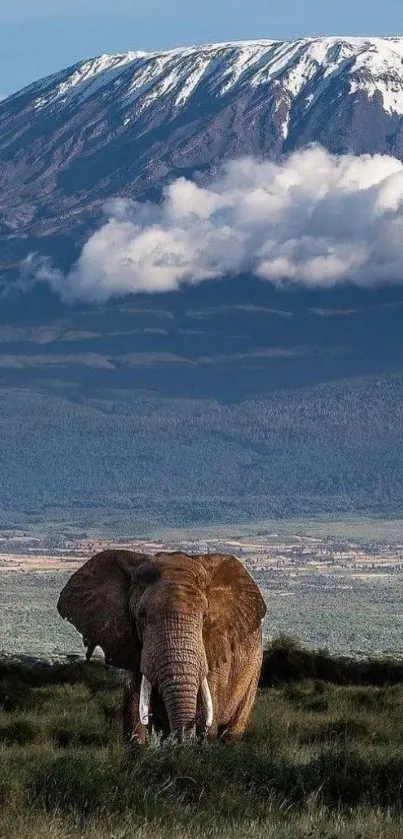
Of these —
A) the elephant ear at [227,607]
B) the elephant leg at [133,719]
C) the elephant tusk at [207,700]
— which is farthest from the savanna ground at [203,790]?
the elephant ear at [227,607]

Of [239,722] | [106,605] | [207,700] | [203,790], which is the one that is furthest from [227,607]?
[203,790]

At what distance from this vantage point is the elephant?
15102 mm

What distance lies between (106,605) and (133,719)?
1.22 m

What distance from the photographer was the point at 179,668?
49.1 ft

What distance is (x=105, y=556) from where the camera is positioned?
1767 centimetres

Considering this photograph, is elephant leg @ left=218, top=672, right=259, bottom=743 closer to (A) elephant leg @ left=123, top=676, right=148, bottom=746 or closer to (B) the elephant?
(B) the elephant

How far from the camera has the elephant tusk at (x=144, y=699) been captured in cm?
1531

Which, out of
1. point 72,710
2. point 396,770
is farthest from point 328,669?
point 396,770

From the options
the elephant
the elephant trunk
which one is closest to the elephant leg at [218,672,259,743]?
the elephant

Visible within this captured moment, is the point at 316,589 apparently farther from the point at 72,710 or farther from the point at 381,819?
the point at 381,819

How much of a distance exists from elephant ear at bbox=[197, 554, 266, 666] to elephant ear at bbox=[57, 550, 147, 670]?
69 centimetres

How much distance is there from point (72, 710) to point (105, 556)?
297 inches

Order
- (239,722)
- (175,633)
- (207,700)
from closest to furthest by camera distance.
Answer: (175,633), (207,700), (239,722)

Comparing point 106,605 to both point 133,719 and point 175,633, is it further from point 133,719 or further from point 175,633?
point 175,633
